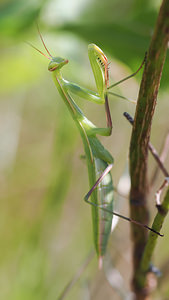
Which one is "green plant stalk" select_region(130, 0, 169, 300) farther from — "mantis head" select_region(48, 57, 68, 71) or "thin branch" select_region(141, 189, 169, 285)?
"mantis head" select_region(48, 57, 68, 71)

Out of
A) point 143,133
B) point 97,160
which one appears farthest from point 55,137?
point 143,133

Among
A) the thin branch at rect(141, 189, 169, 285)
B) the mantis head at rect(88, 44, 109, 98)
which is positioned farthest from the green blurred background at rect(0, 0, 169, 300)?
the thin branch at rect(141, 189, 169, 285)

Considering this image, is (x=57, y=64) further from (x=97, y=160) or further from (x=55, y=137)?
(x=55, y=137)

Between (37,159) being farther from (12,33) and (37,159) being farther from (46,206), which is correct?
(12,33)

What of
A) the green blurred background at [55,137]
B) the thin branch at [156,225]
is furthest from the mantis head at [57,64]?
the thin branch at [156,225]

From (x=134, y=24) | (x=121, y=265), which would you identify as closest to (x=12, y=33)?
(x=134, y=24)
